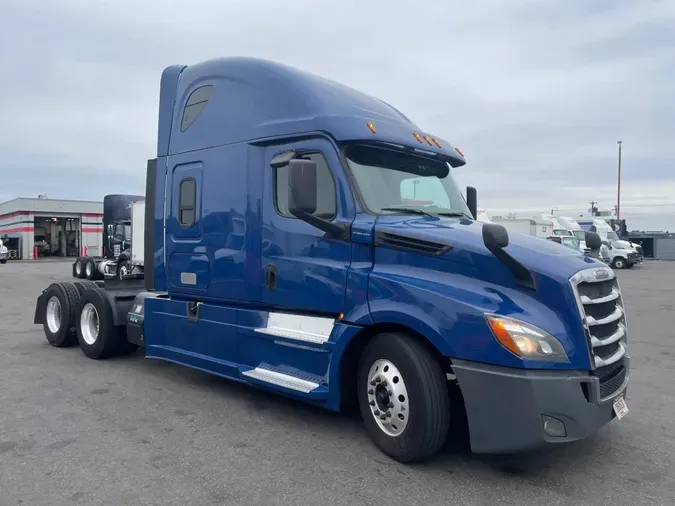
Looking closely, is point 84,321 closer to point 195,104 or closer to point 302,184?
point 195,104

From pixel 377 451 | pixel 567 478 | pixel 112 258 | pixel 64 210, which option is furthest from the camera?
pixel 64 210

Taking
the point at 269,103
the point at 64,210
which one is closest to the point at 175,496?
the point at 269,103

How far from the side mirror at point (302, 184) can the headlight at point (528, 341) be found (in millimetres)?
1682

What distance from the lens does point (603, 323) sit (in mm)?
3906

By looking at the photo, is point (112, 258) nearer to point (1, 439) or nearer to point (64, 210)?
point (1, 439)

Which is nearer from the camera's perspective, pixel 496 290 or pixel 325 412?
pixel 496 290

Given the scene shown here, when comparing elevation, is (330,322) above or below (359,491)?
above

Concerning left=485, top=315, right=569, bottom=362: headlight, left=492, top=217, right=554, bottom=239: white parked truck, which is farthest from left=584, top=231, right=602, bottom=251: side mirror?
left=492, top=217, right=554, bottom=239: white parked truck

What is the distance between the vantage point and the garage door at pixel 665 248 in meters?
45.8

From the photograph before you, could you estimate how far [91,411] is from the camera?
210 inches

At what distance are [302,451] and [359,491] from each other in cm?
81

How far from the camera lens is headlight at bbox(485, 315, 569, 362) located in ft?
11.7

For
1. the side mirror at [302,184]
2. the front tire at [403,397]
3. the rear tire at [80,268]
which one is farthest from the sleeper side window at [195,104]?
the rear tire at [80,268]

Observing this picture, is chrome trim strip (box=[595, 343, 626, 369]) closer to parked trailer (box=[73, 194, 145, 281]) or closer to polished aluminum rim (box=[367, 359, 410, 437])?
polished aluminum rim (box=[367, 359, 410, 437])
